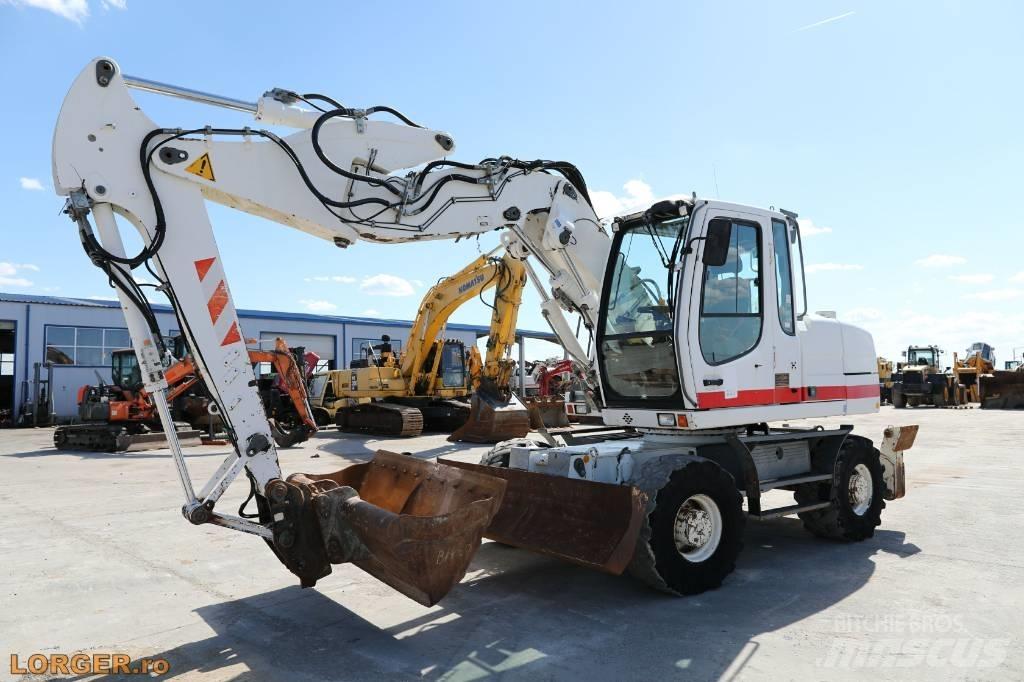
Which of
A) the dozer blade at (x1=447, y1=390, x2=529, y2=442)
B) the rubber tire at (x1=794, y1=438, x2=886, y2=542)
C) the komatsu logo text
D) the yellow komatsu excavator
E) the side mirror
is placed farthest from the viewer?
the komatsu logo text

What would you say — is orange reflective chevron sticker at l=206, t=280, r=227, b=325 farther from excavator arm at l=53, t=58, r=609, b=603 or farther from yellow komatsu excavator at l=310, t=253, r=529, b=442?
yellow komatsu excavator at l=310, t=253, r=529, b=442

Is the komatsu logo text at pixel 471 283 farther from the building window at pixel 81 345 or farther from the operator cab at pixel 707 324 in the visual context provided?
the building window at pixel 81 345

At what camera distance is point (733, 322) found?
6.01 m

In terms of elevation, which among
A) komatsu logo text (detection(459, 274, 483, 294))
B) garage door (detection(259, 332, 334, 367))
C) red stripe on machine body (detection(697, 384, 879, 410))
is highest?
komatsu logo text (detection(459, 274, 483, 294))

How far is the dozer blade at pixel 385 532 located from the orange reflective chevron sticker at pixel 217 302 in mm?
1157

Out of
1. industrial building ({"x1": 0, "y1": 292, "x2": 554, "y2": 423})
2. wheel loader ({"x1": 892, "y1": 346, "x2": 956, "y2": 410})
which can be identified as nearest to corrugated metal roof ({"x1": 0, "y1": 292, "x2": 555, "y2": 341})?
industrial building ({"x1": 0, "y1": 292, "x2": 554, "y2": 423})

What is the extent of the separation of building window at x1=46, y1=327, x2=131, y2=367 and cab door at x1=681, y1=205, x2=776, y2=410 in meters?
28.7

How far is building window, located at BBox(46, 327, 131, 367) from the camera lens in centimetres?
2853

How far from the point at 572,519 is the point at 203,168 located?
11.6ft

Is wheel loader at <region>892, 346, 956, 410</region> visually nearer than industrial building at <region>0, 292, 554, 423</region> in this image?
No

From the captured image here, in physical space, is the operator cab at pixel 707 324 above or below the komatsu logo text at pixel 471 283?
below

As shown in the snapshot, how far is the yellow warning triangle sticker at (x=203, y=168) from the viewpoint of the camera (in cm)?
474

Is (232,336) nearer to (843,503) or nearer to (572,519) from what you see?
(572,519)

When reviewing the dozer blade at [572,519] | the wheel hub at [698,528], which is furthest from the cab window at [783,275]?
the dozer blade at [572,519]
